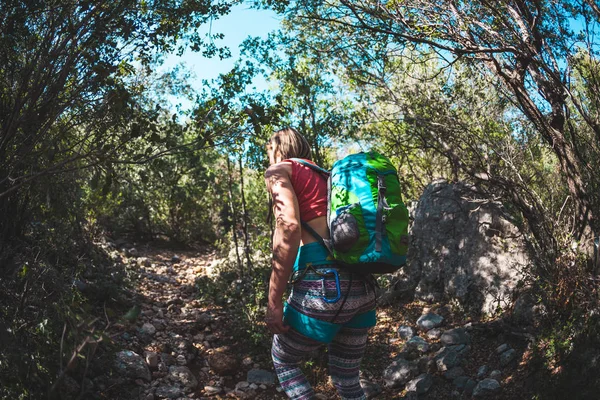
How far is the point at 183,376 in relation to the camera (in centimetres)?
400

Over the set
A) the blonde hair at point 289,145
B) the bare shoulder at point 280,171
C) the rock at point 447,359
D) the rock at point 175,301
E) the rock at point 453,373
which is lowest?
the rock at point 453,373

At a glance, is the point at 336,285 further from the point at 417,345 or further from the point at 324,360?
the point at 417,345

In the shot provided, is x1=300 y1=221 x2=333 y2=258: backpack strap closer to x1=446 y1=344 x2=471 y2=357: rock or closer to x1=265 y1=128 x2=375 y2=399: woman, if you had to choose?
x1=265 y1=128 x2=375 y2=399: woman

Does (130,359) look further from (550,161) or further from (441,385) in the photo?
(550,161)

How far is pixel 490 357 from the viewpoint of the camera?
405cm

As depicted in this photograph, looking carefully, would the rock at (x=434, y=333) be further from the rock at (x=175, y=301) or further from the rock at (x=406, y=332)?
the rock at (x=175, y=301)

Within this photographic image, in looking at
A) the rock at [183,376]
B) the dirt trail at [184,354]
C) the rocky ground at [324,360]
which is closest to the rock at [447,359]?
the rocky ground at [324,360]

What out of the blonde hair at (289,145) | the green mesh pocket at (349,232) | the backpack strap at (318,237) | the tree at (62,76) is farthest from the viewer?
the tree at (62,76)

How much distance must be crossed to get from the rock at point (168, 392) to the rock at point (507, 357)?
257cm

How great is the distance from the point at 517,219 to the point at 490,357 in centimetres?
151

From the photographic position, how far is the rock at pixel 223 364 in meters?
4.27

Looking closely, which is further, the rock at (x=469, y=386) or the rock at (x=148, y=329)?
the rock at (x=148, y=329)

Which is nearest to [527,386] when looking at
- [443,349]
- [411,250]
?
[443,349]

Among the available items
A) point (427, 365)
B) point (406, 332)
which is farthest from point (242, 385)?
point (406, 332)
